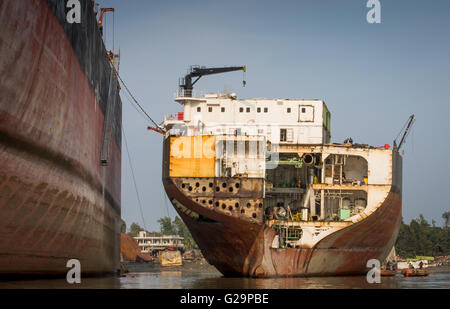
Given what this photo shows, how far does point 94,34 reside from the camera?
2453 cm

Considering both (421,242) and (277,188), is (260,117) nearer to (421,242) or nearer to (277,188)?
(277,188)

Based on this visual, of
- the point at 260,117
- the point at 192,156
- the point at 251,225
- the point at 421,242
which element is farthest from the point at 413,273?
the point at 421,242

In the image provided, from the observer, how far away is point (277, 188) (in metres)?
28.8

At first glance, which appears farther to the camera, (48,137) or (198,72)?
(198,72)

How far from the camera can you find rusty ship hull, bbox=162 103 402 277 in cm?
2467

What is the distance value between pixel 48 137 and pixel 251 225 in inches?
391

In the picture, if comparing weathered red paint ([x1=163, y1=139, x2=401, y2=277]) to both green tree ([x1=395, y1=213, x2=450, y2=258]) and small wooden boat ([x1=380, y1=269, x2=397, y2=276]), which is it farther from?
green tree ([x1=395, y1=213, x2=450, y2=258])

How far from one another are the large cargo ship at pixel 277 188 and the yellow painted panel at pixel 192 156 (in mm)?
37

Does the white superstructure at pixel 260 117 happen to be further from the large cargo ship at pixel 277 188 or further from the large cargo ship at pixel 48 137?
the large cargo ship at pixel 48 137

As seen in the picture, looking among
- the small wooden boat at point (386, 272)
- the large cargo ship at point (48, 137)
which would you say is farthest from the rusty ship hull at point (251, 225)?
the large cargo ship at point (48, 137)

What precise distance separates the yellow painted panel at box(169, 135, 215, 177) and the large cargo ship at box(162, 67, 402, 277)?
0.04 metres

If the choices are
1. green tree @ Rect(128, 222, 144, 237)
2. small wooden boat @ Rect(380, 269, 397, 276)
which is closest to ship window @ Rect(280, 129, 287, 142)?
small wooden boat @ Rect(380, 269, 397, 276)
